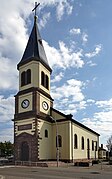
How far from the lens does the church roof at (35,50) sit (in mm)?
50562

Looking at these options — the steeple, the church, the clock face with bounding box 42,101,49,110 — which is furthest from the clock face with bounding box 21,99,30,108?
the steeple

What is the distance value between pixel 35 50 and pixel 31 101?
1012 centimetres

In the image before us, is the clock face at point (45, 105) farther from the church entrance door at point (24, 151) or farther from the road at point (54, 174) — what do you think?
the road at point (54, 174)

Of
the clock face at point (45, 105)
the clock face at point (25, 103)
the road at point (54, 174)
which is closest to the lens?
the road at point (54, 174)

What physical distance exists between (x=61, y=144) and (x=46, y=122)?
15.0 feet

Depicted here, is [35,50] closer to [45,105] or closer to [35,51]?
[35,51]

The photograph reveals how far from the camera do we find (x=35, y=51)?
169 ft

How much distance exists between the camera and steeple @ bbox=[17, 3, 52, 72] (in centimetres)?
5056

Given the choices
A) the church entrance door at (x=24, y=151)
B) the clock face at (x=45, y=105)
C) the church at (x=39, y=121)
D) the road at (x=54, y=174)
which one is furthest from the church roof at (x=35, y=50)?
the road at (x=54, y=174)

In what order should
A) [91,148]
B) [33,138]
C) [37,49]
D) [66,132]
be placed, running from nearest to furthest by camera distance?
[33,138] → [66,132] → [37,49] → [91,148]

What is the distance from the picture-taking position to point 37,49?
5197cm

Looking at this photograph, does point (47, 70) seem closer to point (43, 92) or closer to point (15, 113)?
point (43, 92)

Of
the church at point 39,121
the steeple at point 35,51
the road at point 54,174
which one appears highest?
the steeple at point 35,51

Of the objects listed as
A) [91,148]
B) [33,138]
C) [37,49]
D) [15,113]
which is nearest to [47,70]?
[37,49]
